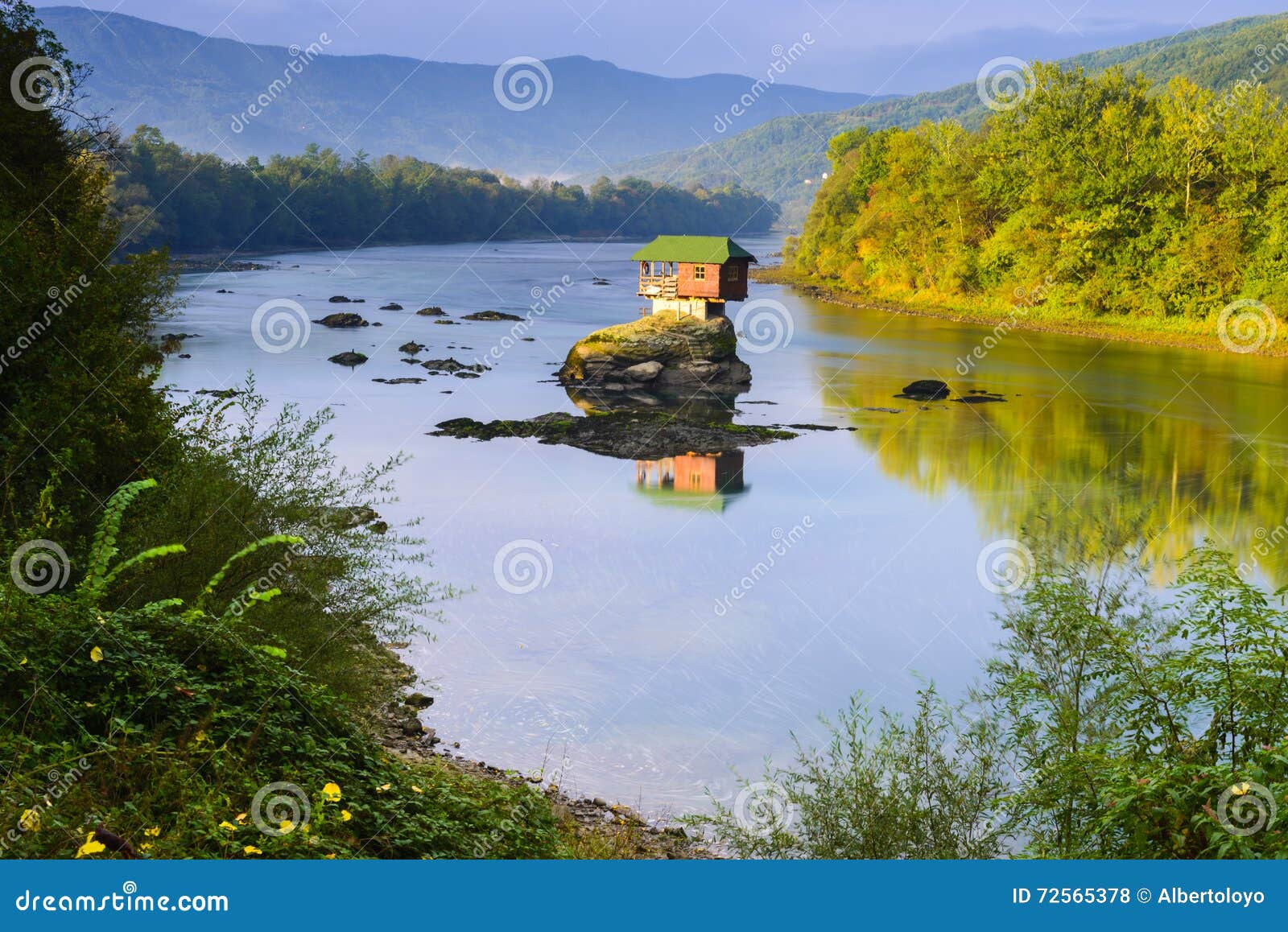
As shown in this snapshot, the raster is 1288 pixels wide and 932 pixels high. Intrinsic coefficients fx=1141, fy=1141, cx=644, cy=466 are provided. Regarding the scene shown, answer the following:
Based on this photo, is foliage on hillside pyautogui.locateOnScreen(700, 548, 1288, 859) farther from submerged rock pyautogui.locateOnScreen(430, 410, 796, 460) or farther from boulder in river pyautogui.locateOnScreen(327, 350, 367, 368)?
boulder in river pyautogui.locateOnScreen(327, 350, 367, 368)

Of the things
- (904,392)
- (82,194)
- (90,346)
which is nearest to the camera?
(90,346)

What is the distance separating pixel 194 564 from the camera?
→ 12.2m

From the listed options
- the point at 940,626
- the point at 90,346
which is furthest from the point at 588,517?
the point at 90,346

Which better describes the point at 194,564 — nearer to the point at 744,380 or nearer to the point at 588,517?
the point at 588,517

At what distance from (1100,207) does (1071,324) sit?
6502 millimetres

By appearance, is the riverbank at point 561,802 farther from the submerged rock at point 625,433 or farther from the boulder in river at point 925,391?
the boulder in river at point 925,391

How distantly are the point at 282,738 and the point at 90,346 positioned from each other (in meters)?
8.81

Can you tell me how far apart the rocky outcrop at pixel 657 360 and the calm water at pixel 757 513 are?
5.07ft

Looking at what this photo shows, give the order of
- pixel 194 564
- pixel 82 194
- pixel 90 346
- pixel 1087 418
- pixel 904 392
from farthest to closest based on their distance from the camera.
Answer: pixel 904 392
pixel 1087 418
pixel 82 194
pixel 90 346
pixel 194 564

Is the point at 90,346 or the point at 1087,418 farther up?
the point at 1087,418

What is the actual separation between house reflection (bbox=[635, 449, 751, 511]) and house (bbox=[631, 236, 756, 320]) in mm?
14029

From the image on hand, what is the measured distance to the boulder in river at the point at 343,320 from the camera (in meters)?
57.6

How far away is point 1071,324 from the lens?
6381cm

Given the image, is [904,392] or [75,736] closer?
[75,736]
